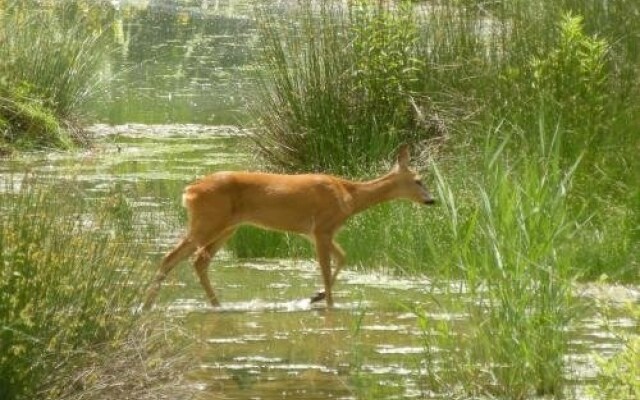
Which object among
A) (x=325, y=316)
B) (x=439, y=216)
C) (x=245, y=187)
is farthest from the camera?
(x=439, y=216)

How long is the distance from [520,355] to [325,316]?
2963 mm

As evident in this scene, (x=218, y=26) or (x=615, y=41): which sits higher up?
(x=615, y=41)

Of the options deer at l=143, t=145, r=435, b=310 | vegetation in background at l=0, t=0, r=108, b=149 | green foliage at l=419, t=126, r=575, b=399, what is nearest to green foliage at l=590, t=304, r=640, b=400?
green foliage at l=419, t=126, r=575, b=399

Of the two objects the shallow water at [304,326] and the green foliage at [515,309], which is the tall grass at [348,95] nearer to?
the shallow water at [304,326]

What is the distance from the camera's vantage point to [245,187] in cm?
1268

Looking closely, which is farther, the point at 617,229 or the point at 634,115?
the point at 634,115

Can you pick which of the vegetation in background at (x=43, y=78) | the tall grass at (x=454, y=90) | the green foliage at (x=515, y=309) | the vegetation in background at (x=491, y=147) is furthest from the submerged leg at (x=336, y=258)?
the vegetation in background at (x=43, y=78)

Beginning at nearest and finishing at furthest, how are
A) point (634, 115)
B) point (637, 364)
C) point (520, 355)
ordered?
point (637, 364), point (520, 355), point (634, 115)

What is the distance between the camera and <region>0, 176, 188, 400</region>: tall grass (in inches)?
300

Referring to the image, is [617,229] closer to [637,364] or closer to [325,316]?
[325,316]

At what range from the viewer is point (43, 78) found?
19.3 meters

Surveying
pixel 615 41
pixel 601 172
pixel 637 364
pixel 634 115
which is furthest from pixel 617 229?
pixel 637 364

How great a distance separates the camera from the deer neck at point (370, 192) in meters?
13.3

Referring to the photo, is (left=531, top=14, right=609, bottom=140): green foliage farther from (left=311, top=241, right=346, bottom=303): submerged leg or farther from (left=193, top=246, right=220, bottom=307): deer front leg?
(left=193, top=246, right=220, bottom=307): deer front leg
